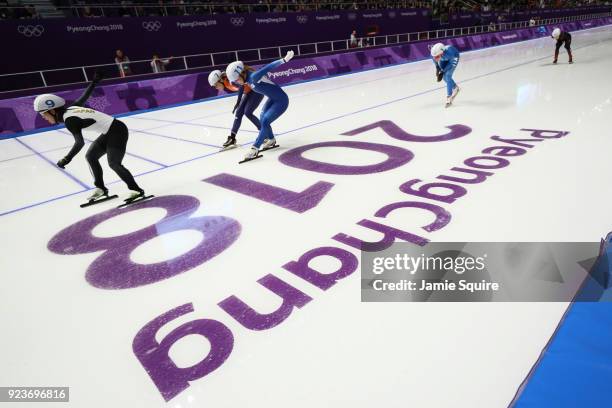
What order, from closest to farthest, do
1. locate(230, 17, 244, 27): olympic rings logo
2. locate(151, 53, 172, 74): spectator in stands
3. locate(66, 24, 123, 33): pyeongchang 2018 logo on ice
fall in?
locate(66, 24, 123, 33): pyeongchang 2018 logo on ice < locate(151, 53, 172, 74): spectator in stands < locate(230, 17, 244, 27): olympic rings logo

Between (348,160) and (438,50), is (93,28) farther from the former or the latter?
(348,160)

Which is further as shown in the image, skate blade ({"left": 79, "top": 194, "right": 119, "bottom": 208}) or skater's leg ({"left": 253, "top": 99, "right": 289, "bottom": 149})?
skater's leg ({"left": 253, "top": 99, "right": 289, "bottom": 149})

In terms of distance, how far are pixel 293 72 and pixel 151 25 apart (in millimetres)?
5663

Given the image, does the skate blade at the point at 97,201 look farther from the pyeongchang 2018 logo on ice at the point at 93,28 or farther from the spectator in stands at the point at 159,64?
the pyeongchang 2018 logo on ice at the point at 93,28

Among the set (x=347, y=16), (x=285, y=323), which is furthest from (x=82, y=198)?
(x=347, y=16)

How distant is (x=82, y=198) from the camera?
4297 millimetres

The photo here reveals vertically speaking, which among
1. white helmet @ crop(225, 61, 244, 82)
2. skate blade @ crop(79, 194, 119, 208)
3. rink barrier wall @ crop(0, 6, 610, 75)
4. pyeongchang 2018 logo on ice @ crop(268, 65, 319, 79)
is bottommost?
skate blade @ crop(79, 194, 119, 208)

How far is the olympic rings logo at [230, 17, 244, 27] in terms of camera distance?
51.4 feet

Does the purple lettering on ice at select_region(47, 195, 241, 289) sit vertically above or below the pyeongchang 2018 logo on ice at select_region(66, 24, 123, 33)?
below

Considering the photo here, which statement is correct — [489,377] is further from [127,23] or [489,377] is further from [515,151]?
[127,23]

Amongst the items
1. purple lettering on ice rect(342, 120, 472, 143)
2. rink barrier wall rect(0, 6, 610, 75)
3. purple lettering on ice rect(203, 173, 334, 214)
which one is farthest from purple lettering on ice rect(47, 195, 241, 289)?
rink barrier wall rect(0, 6, 610, 75)

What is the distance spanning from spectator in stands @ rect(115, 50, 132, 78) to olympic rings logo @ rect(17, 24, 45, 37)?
214 cm

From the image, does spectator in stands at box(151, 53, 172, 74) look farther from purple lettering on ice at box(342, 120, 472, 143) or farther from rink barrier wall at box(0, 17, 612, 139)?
purple lettering on ice at box(342, 120, 472, 143)

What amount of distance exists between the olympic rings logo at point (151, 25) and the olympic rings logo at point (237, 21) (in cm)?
338
